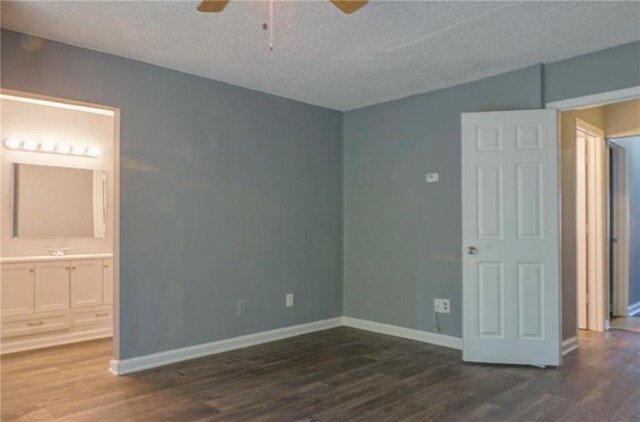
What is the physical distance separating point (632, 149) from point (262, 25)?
211 inches

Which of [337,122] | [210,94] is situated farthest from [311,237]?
[210,94]

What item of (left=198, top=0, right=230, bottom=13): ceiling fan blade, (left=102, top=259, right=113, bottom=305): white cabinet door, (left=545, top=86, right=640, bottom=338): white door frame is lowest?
(left=102, top=259, right=113, bottom=305): white cabinet door

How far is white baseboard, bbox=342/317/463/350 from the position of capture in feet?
14.0

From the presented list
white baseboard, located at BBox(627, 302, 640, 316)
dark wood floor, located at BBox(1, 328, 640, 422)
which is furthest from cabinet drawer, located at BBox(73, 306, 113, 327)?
white baseboard, located at BBox(627, 302, 640, 316)

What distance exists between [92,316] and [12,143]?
1887 mm

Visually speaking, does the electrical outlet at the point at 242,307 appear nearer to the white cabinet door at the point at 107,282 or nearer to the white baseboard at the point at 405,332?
the white baseboard at the point at 405,332

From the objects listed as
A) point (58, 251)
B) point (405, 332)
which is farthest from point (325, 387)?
point (58, 251)

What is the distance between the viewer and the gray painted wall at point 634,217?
5844 millimetres

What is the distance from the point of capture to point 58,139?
4.75 m

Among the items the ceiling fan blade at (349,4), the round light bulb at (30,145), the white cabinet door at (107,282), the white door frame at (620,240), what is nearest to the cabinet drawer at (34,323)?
the white cabinet door at (107,282)

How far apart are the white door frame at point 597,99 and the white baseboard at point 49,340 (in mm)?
4568

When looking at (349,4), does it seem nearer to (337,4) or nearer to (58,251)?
(337,4)

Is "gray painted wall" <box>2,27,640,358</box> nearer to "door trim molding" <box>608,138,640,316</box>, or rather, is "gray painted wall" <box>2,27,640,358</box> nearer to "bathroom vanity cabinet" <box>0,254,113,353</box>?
"bathroom vanity cabinet" <box>0,254,113,353</box>

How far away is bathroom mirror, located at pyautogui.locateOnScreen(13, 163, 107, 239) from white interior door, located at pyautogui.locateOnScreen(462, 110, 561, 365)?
3.85 m
